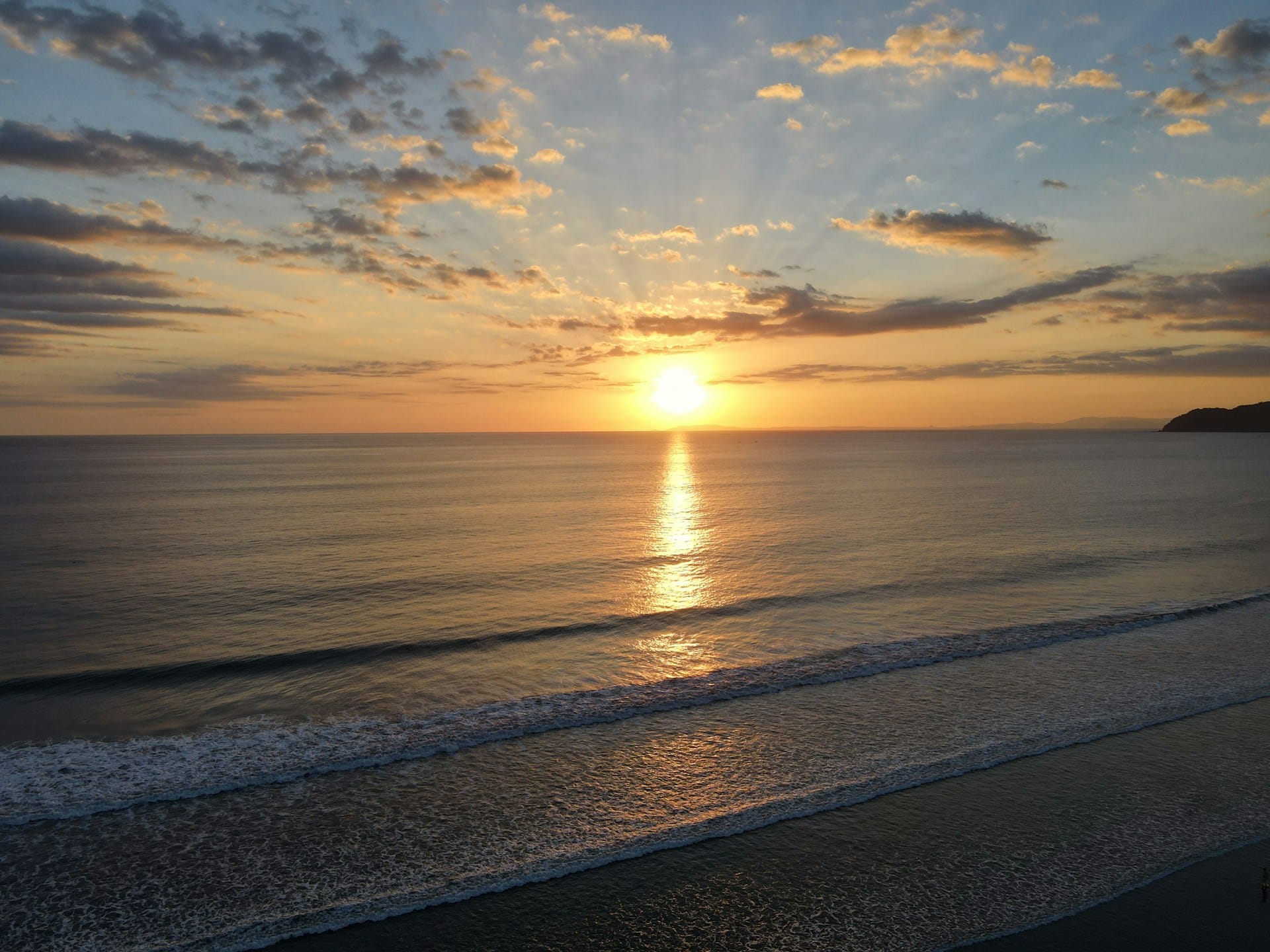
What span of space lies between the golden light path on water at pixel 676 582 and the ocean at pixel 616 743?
26 centimetres

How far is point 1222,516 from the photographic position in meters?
54.0

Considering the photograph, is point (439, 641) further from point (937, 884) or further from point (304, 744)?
→ point (937, 884)

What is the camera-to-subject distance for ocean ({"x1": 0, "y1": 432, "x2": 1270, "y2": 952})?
33.0 ft

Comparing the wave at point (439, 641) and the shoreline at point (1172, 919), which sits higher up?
the shoreline at point (1172, 919)

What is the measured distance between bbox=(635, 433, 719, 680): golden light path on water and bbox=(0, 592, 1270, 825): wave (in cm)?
135

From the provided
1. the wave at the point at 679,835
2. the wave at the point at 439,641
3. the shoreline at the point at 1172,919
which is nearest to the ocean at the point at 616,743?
the wave at the point at 679,835

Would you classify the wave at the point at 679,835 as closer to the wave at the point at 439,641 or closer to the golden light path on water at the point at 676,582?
the golden light path on water at the point at 676,582

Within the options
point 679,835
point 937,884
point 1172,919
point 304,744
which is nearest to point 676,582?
point 304,744

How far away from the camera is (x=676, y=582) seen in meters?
32.6

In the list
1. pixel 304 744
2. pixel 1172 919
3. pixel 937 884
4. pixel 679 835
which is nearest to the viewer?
pixel 1172 919

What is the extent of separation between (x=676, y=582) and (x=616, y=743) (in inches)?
685

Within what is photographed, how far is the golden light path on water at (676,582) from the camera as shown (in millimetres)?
21203

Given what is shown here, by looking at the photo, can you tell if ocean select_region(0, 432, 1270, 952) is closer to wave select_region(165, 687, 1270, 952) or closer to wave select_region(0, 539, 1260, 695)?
wave select_region(165, 687, 1270, 952)

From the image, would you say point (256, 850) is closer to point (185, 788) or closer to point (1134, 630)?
point (185, 788)
